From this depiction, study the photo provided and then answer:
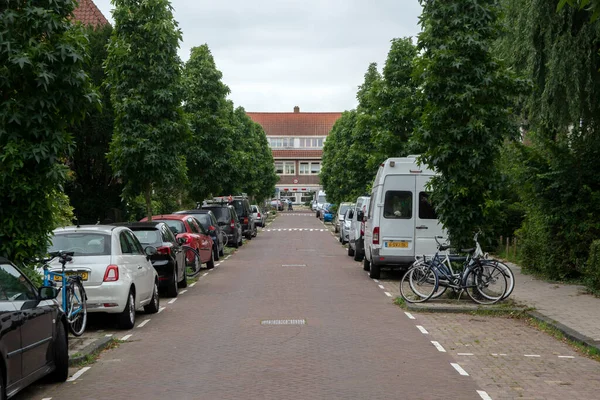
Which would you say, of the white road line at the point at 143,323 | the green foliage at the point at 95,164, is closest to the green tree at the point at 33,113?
the white road line at the point at 143,323

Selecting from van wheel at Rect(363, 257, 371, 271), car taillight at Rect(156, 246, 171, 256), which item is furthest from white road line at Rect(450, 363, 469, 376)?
van wheel at Rect(363, 257, 371, 271)

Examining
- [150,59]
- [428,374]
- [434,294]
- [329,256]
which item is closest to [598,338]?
[428,374]

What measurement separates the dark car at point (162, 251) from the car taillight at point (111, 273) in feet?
13.8

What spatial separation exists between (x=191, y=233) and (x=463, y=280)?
9028 millimetres

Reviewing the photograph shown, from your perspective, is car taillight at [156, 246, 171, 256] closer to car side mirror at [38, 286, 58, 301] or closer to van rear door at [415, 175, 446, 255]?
van rear door at [415, 175, 446, 255]

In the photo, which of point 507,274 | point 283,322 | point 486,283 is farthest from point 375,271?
point 283,322

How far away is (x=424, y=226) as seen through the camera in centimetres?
2075

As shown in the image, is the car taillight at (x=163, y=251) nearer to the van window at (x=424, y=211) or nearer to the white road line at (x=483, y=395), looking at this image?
the van window at (x=424, y=211)

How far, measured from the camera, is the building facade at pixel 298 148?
126688mm

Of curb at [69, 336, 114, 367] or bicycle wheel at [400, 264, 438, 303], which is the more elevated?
bicycle wheel at [400, 264, 438, 303]

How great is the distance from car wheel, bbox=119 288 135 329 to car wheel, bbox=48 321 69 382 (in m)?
3.80

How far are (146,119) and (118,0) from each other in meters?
3.55

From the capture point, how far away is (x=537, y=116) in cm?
2053

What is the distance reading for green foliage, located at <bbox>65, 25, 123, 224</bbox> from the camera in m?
29.7
